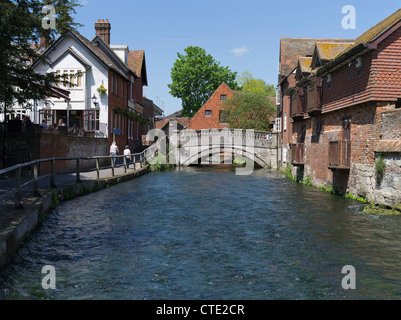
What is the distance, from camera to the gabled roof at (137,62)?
1702 inches

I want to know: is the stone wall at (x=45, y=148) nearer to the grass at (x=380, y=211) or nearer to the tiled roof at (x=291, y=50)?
the grass at (x=380, y=211)

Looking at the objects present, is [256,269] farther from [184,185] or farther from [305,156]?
[305,156]

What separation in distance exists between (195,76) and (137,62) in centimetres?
1706

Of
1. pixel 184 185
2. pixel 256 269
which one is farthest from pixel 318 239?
pixel 184 185

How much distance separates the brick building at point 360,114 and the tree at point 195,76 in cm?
3977

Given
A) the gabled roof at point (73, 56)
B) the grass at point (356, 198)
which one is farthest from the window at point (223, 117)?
the grass at point (356, 198)

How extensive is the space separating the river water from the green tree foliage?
161 inches

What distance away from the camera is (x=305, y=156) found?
23.5 m

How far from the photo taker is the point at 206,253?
8.23 metres

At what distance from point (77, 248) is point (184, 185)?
13989mm

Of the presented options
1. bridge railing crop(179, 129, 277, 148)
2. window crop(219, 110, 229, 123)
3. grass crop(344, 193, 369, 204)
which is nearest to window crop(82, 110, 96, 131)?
bridge railing crop(179, 129, 277, 148)

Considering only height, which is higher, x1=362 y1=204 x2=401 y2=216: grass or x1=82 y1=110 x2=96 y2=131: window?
x1=82 y1=110 x2=96 y2=131: window

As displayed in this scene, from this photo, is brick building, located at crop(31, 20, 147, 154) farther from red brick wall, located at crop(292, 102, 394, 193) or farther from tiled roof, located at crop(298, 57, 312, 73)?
red brick wall, located at crop(292, 102, 394, 193)

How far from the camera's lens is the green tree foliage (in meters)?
11.6
